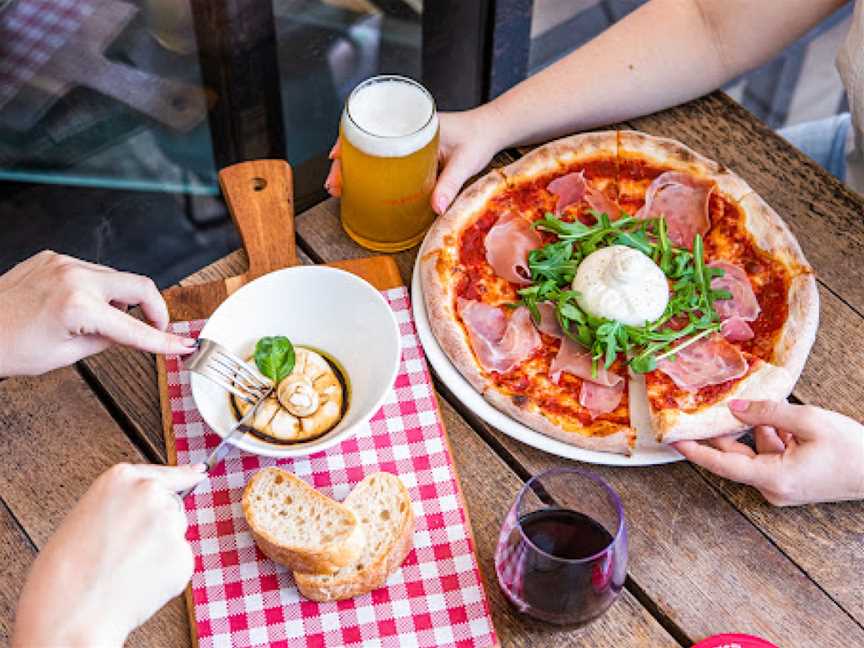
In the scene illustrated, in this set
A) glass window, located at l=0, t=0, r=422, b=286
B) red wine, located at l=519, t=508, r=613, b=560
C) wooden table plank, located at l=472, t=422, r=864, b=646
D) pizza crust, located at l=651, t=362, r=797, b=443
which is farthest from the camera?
glass window, located at l=0, t=0, r=422, b=286

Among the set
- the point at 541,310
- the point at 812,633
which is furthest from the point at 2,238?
the point at 812,633

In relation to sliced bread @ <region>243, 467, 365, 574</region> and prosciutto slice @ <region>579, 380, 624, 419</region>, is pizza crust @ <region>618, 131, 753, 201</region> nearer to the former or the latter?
prosciutto slice @ <region>579, 380, 624, 419</region>

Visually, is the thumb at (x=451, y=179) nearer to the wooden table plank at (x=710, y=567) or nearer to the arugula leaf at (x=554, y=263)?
the arugula leaf at (x=554, y=263)

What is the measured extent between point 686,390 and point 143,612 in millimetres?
764

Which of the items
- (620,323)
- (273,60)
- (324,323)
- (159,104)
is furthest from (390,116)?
(159,104)

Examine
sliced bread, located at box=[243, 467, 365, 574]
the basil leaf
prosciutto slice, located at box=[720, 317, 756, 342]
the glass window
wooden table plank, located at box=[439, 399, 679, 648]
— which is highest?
the basil leaf

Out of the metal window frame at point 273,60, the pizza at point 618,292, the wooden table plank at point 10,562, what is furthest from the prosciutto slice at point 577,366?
the metal window frame at point 273,60

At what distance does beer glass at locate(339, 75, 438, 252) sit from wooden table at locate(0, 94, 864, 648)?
2.3 inches

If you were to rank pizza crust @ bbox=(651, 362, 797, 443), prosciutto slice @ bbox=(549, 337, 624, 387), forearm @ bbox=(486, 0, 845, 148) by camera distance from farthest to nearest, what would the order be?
forearm @ bbox=(486, 0, 845, 148)
prosciutto slice @ bbox=(549, 337, 624, 387)
pizza crust @ bbox=(651, 362, 797, 443)

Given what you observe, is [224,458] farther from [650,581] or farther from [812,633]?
[812,633]

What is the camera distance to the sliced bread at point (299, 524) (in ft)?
4.16

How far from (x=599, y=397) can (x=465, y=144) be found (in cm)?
46

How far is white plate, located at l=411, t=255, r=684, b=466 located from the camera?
1434 mm

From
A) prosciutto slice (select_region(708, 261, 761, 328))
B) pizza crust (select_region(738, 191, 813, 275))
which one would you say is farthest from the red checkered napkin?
pizza crust (select_region(738, 191, 813, 275))
